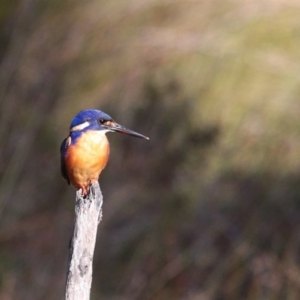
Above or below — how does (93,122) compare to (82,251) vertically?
above

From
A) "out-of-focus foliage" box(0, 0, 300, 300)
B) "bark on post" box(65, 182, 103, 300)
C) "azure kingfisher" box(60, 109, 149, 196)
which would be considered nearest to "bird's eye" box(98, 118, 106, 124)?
"azure kingfisher" box(60, 109, 149, 196)

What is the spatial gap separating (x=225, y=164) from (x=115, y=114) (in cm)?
72

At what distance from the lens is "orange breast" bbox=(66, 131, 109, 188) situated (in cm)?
229

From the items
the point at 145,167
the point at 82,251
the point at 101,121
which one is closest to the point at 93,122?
the point at 101,121

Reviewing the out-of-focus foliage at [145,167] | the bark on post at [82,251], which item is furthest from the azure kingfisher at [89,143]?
the out-of-focus foliage at [145,167]

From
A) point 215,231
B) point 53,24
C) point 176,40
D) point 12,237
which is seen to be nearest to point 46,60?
point 53,24

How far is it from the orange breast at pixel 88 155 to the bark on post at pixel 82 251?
0.16 metres

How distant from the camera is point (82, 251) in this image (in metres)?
2.00

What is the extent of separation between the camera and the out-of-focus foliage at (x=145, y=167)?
375 cm

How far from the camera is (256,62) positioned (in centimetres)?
439

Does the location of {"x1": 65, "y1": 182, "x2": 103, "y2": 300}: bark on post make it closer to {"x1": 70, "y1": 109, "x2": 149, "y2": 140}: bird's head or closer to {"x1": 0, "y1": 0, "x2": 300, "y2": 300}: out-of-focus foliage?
{"x1": 70, "y1": 109, "x2": 149, "y2": 140}: bird's head

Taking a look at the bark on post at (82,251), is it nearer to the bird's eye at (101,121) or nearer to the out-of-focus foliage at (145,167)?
the bird's eye at (101,121)

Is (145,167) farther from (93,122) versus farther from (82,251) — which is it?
(82,251)

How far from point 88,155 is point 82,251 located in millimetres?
399
